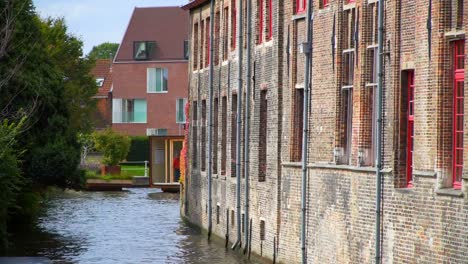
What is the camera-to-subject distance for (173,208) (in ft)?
171

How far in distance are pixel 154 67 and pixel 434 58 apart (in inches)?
2720

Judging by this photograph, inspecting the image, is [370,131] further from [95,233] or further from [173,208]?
[173,208]

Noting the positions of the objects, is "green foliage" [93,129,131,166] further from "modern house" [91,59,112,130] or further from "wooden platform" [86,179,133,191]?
"modern house" [91,59,112,130]

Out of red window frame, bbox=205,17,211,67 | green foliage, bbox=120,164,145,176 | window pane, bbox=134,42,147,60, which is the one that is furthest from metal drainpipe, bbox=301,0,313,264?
window pane, bbox=134,42,147,60

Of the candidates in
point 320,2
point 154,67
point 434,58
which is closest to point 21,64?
point 320,2

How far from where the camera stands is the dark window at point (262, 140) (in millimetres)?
31562

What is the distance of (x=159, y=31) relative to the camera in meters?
89.4

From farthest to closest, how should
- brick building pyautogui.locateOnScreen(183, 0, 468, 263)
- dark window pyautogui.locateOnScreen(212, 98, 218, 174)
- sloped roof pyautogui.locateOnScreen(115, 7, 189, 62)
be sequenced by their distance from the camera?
sloped roof pyautogui.locateOnScreen(115, 7, 189, 62) < dark window pyautogui.locateOnScreen(212, 98, 218, 174) < brick building pyautogui.locateOnScreen(183, 0, 468, 263)

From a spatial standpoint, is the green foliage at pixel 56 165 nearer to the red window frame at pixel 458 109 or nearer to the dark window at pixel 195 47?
the dark window at pixel 195 47

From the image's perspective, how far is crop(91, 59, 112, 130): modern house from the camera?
109m

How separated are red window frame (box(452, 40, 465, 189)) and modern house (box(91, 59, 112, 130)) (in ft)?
292

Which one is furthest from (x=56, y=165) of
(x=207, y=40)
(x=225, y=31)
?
(x=207, y=40)

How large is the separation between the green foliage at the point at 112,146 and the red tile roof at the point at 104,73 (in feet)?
108

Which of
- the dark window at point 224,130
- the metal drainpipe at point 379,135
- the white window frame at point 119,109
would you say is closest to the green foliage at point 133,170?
the white window frame at point 119,109
